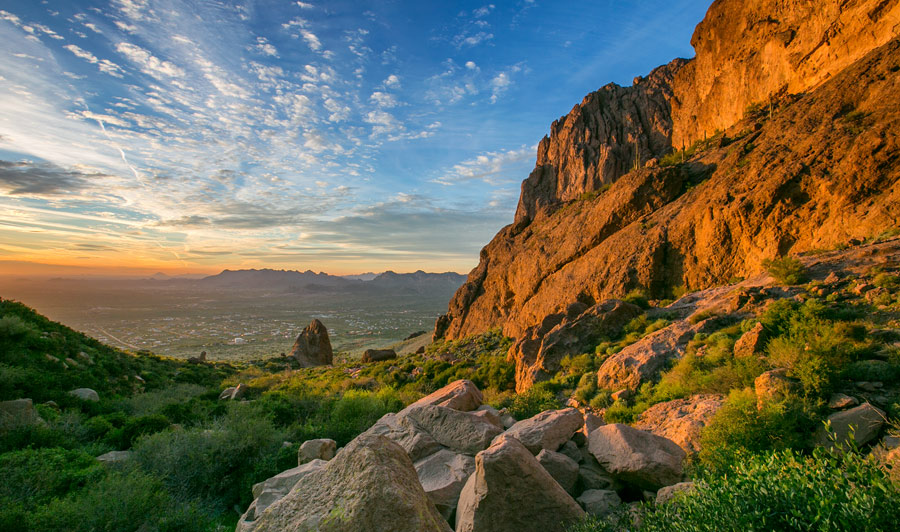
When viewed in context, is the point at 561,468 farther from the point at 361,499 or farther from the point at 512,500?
the point at 361,499

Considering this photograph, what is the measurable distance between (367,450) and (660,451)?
502cm

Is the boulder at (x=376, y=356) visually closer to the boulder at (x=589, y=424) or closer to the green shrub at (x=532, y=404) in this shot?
the green shrub at (x=532, y=404)

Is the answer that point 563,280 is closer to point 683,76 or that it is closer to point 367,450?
point 367,450

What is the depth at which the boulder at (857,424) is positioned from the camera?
16.8ft

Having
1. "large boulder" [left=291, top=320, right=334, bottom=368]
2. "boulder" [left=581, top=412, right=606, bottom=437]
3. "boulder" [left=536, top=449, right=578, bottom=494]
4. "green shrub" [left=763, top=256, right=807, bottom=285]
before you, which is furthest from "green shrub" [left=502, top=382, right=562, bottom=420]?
"large boulder" [left=291, top=320, right=334, bottom=368]

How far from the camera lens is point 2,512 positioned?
5.57m

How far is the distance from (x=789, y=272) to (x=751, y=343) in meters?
5.53

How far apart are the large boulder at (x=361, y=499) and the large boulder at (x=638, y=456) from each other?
354 cm

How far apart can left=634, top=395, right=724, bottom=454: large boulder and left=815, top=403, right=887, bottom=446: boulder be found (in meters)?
1.63

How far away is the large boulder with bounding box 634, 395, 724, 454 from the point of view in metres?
6.58

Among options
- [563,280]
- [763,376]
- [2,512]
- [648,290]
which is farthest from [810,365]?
[563,280]

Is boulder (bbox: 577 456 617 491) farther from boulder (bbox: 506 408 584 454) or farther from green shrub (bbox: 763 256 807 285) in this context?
green shrub (bbox: 763 256 807 285)

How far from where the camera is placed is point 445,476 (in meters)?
6.46

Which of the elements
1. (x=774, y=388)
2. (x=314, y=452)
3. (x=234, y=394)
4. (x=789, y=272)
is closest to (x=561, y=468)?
(x=774, y=388)
